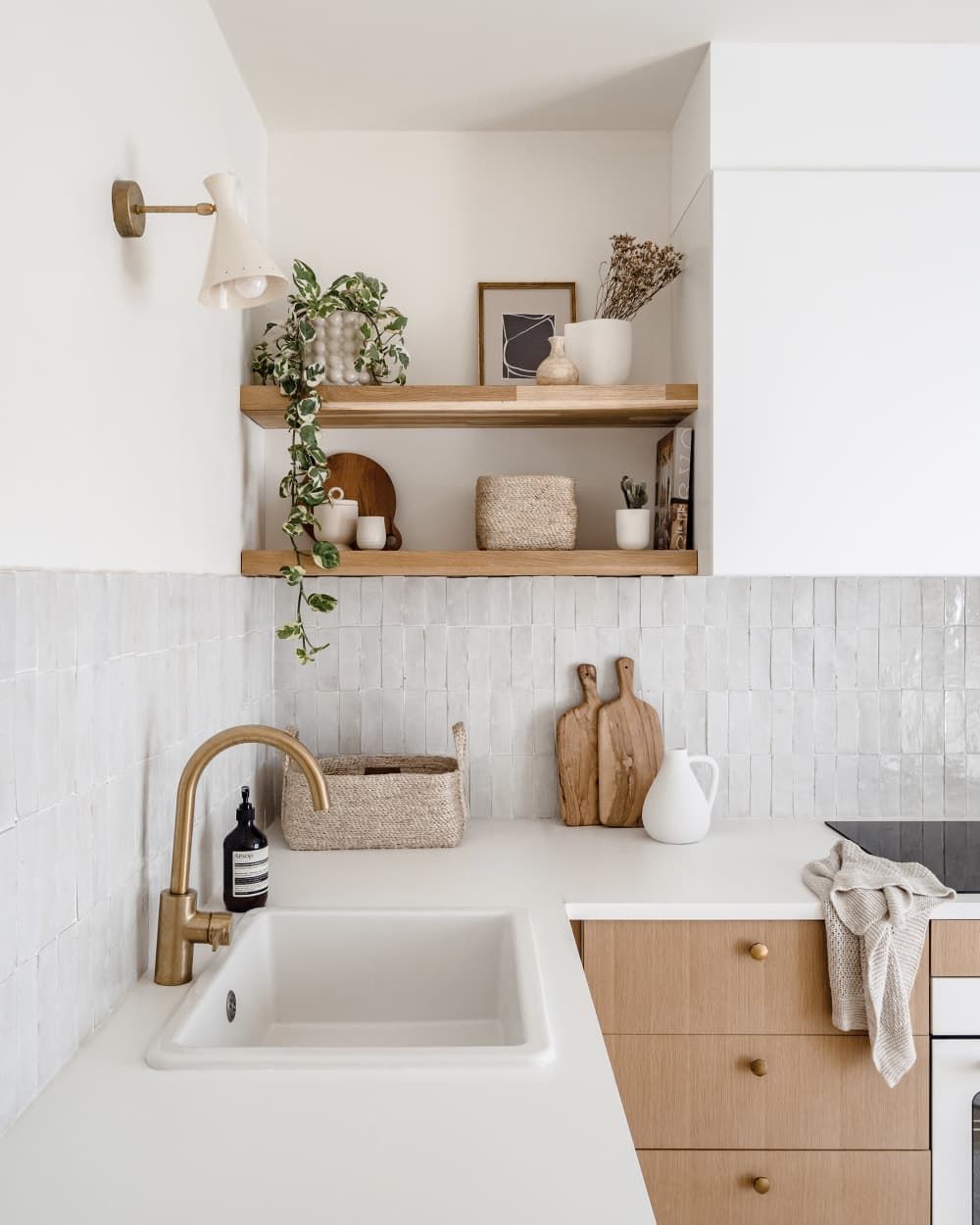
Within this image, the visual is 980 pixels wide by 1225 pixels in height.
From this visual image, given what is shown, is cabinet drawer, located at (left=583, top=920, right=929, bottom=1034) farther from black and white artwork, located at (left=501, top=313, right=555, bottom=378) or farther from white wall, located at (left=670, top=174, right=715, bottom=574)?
black and white artwork, located at (left=501, top=313, right=555, bottom=378)

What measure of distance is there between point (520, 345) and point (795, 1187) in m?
1.74

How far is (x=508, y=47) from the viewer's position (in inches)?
75.4

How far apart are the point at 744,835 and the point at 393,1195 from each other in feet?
4.51

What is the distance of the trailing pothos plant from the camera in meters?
1.99

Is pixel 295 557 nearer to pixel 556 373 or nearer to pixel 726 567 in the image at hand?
pixel 556 373

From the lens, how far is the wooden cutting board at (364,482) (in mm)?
2262

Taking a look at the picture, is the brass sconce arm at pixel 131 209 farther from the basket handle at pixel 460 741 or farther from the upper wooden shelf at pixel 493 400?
the basket handle at pixel 460 741

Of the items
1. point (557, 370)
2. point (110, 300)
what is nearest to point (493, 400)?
point (557, 370)

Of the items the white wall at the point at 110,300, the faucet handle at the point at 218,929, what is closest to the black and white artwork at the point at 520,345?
the white wall at the point at 110,300

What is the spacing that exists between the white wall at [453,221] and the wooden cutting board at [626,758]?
0.42 metres

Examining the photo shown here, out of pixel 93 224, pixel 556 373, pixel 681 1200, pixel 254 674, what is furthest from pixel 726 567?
pixel 93 224

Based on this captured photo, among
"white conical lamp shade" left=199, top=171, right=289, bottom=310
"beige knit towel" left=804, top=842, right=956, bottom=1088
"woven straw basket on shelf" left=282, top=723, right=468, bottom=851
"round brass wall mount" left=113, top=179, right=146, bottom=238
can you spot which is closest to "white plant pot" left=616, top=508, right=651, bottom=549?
"woven straw basket on shelf" left=282, top=723, right=468, bottom=851

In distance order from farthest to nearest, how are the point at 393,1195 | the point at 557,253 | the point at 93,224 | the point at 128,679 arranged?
the point at 557,253 → the point at 128,679 → the point at 93,224 → the point at 393,1195

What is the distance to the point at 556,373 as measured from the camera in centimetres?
206
